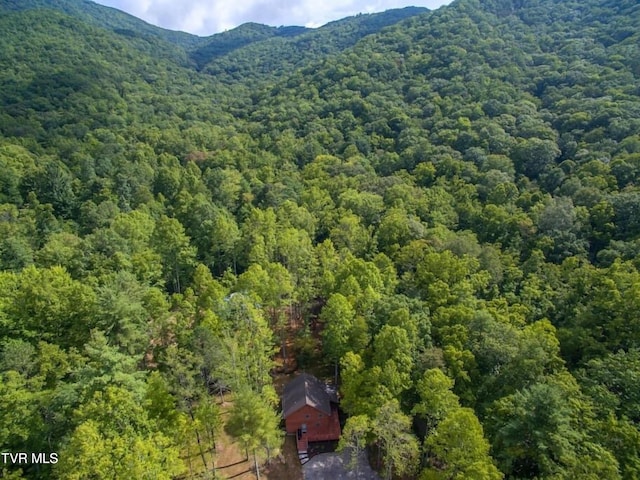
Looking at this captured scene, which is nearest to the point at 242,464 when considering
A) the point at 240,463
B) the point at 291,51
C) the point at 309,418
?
the point at 240,463

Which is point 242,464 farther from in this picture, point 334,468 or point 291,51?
point 291,51

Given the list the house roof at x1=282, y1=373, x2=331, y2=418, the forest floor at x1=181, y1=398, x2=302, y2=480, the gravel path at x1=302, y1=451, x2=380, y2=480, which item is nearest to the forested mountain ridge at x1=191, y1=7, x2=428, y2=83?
the house roof at x1=282, y1=373, x2=331, y2=418

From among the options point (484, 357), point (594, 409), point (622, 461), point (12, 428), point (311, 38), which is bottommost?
point (622, 461)

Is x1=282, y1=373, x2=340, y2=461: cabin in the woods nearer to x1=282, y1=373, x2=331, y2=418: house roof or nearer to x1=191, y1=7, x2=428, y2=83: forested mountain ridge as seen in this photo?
x1=282, y1=373, x2=331, y2=418: house roof

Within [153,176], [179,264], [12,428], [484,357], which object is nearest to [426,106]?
[153,176]

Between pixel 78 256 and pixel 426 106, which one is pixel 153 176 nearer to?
pixel 78 256

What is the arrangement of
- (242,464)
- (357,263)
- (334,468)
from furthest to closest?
(357,263) < (242,464) < (334,468)
